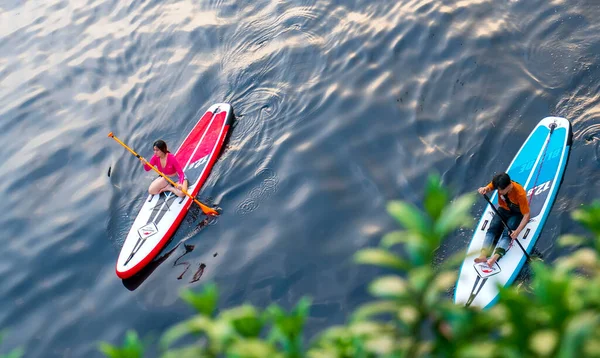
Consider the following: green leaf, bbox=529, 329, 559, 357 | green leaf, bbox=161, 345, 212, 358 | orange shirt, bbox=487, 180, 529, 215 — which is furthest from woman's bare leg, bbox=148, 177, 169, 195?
green leaf, bbox=529, 329, 559, 357

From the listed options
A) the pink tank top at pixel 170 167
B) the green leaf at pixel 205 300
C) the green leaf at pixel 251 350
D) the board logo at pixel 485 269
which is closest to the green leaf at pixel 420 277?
the green leaf at pixel 251 350

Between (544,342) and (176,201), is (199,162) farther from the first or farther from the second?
(544,342)

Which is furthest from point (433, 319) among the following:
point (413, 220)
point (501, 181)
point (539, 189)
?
point (539, 189)

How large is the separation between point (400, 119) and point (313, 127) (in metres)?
1.72

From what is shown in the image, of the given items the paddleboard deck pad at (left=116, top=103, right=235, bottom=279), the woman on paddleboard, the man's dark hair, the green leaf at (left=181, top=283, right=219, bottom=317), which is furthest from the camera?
the woman on paddleboard

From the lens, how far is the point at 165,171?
10.9 meters

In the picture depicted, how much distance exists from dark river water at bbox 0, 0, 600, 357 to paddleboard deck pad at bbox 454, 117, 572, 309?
0.84 feet

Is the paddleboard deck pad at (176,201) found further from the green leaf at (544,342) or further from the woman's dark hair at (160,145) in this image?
the green leaf at (544,342)

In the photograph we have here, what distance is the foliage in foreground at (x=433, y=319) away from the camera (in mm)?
1896

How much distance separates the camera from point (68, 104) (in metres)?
14.4

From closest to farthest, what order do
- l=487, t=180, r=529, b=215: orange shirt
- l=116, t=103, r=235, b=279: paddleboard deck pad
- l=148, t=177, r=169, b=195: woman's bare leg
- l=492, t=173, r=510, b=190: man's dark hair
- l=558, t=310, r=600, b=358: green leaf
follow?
l=558, t=310, r=600, b=358: green leaf, l=492, t=173, r=510, b=190: man's dark hair, l=487, t=180, r=529, b=215: orange shirt, l=116, t=103, r=235, b=279: paddleboard deck pad, l=148, t=177, r=169, b=195: woman's bare leg

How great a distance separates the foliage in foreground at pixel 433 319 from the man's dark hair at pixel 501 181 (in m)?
5.69

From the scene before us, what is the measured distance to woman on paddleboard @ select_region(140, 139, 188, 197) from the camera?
10.7 metres

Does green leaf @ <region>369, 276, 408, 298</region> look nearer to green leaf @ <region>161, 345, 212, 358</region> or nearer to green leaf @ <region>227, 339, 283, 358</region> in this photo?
green leaf @ <region>227, 339, 283, 358</region>
